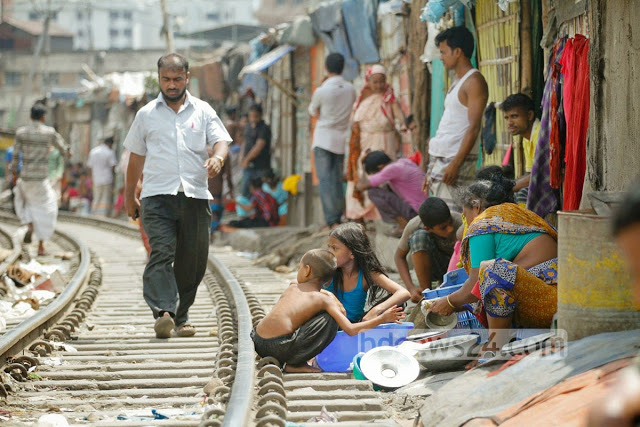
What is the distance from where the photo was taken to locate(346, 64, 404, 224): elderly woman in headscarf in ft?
37.8

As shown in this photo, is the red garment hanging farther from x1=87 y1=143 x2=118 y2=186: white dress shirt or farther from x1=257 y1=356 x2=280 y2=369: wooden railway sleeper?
x1=87 y1=143 x2=118 y2=186: white dress shirt

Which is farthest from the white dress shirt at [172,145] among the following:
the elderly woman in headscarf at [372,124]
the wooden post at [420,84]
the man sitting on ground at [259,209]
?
the man sitting on ground at [259,209]

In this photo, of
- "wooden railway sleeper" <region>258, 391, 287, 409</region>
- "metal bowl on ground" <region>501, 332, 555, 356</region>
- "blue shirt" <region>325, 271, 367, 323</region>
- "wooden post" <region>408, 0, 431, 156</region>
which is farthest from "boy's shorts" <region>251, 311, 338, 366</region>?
"wooden post" <region>408, 0, 431, 156</region>

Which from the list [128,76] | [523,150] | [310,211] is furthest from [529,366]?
[128,76]

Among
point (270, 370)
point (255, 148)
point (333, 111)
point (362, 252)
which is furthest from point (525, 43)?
point (255, 148)

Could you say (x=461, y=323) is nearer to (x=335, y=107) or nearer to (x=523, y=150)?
(x=523, y=150)

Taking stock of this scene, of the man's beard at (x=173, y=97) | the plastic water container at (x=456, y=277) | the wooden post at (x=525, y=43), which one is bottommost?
the plastic water container at (x=456, y=277)

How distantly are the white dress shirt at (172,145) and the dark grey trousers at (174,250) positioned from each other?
10cm

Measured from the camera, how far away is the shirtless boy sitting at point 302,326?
18.1 ft

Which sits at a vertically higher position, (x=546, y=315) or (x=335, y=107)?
(x=335, y=107)

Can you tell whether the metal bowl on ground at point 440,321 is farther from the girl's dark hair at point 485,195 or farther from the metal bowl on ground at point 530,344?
the metal bowl on ground at point 530,344

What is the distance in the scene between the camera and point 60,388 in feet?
17.8

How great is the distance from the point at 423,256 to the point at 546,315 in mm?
2099

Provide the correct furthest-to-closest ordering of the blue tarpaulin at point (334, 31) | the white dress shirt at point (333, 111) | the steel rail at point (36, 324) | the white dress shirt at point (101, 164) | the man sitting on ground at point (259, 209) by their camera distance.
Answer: the white dress shirt at point (101, 164) → the man sitting on ground at point (259, 209) → the blue tarpaulin at point (334, 31) → the white dress shirt at point (333, 111) → the steel rail at point (36, 324)
